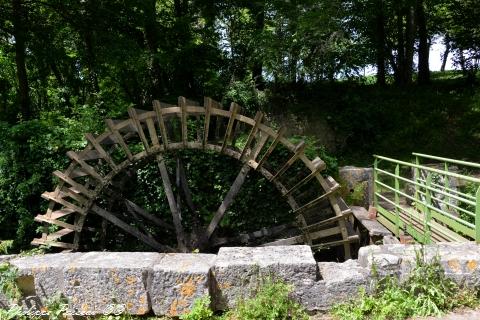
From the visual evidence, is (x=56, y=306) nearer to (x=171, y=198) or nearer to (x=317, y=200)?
(x=171, y=198)

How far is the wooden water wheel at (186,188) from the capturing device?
20.5ft

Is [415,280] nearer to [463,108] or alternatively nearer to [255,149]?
[255,149]

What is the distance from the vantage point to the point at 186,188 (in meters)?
7.13

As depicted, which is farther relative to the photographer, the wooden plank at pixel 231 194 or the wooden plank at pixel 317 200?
the wooden plank at pixel 231 194

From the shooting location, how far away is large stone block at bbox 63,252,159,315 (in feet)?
10.4

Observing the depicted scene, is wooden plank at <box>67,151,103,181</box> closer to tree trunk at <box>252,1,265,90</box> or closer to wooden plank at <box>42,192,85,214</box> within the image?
wooden plank at <box>42,192,85,214</box>

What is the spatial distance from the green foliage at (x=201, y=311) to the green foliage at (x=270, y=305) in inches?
6.6

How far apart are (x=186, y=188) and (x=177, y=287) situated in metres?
4.04

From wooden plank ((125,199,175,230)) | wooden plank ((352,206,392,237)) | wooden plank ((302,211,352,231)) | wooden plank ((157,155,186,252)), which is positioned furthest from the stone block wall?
wooden plank ((125,199,175,230))

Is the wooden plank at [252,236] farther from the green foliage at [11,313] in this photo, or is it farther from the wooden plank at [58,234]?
the green foliage at [11,313]

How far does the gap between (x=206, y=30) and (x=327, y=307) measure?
1053 cm

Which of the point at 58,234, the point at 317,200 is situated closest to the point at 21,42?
the point at 58,234

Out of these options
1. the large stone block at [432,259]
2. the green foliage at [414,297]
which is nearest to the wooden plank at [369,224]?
the large stone block at [432,259]

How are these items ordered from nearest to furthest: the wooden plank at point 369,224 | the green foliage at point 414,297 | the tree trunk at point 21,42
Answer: the green foliage at point 414,297 < the wooden plank at point 369,224 < the tree trunk at point 21,42
